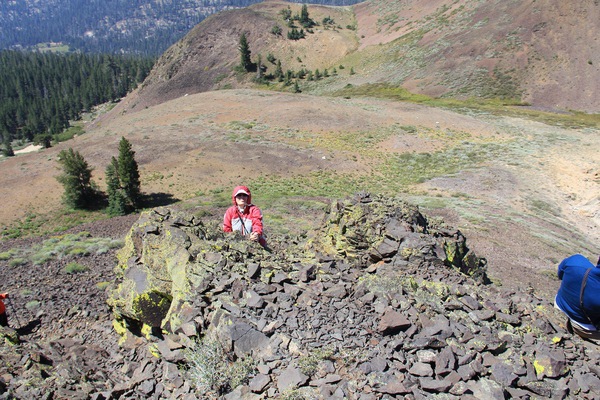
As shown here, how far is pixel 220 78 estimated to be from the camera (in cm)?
8762

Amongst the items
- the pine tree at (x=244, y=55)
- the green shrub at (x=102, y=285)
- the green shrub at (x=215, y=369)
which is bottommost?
the green shrub at (x=102, y=285)

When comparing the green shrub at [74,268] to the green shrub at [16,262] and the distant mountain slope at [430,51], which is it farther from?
the distant mountain slope at [430,51]

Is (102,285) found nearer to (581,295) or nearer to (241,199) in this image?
(241,199)

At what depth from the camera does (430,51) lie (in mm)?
67125

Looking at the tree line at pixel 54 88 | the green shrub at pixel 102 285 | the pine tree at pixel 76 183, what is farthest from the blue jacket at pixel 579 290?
the tree line at pixel 54 88

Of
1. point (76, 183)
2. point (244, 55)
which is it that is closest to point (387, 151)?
point (76, 183)

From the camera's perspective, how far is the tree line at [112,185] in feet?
80.6

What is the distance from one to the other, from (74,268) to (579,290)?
44.2 ft

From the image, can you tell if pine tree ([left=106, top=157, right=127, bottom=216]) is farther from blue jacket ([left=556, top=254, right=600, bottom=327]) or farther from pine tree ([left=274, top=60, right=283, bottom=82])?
pine tree ([left=274, top=60, right=283, bottom=82])

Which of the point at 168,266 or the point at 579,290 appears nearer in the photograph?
the point at 579,290

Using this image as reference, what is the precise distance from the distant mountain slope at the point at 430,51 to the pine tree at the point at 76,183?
163 ft

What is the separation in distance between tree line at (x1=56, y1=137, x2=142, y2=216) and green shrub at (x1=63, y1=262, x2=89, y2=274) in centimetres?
1247

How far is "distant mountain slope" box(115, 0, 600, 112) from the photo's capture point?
5578 centimetres

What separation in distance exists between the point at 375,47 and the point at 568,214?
66262mm
